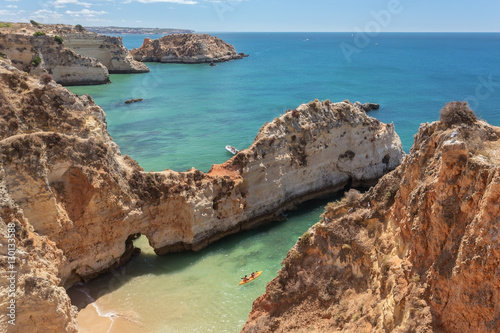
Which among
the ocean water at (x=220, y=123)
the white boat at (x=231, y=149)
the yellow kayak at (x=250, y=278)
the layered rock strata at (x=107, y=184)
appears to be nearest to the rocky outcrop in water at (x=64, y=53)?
the ocean water at (x=220, y=123)

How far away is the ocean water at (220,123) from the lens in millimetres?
17625

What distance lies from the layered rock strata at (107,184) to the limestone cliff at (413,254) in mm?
9076

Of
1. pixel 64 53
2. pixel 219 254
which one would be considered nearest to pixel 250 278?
pixel 219 254

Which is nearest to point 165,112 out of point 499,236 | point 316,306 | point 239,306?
point 239,306

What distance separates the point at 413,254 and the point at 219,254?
13796 millimetres

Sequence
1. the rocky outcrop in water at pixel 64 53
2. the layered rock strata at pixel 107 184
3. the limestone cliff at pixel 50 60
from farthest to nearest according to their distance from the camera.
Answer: the rocky outcrop in water at pixel 64 53 < the limestone cliff at pixel 50 60 < the layered rock strata at pixel 107 184

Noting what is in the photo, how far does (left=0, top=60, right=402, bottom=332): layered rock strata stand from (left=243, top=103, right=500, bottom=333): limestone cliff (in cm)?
908

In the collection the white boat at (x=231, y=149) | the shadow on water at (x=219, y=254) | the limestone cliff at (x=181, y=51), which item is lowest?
the shadow on water at (x=219, y=254)

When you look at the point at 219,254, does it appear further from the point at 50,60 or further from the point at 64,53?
the point at 64,53

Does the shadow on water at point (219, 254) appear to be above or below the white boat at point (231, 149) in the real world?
below

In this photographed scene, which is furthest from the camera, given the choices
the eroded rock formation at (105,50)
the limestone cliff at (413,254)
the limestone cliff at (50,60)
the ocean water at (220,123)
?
the eroded rock formation at (105,50)

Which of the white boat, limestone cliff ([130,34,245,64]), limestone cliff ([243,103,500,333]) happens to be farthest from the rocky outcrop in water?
limestone cliff ([243,103,500,333])

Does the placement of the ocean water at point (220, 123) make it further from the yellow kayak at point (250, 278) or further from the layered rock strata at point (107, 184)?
the layered rock strata at point (107, 184)

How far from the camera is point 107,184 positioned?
18375 mm
